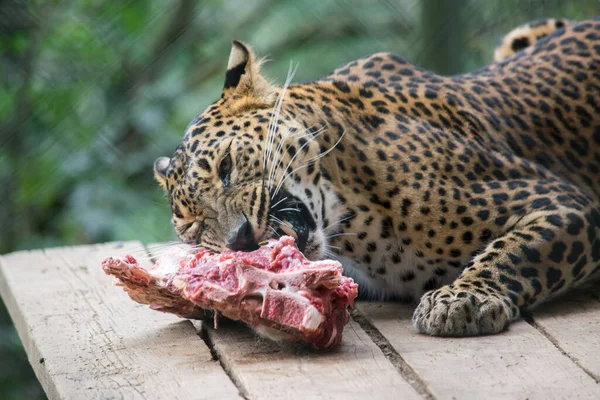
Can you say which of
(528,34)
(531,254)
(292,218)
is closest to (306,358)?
(292,218)

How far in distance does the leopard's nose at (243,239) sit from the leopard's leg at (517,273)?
0.59m

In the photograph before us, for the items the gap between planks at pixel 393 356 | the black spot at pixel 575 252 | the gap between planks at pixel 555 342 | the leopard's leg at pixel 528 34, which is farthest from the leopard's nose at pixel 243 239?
the leopard's leg at pixel 528 34

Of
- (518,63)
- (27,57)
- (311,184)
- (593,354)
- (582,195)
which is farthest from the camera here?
(27,57)

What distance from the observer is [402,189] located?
373 centimetres

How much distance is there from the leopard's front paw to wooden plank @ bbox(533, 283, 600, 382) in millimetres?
171

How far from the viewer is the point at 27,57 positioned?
6.21 metres

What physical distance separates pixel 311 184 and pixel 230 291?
655 millimetres

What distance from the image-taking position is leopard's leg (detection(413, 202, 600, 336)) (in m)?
3.27

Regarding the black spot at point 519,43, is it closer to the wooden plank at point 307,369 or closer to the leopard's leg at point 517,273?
the leopard's leg at point 517,273

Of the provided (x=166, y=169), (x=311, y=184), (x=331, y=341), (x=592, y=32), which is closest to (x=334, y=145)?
(x=311, y=184)

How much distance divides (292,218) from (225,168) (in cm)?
28

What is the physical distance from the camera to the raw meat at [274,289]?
9.98 ft

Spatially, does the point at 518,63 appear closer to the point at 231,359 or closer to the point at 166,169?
the point at 166,169

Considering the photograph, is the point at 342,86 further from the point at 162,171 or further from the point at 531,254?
the point at 531,254
